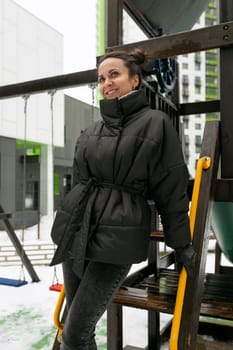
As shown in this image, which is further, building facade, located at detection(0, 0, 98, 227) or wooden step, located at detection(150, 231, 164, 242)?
building facade, located at detection(0, 0, 98, 227)

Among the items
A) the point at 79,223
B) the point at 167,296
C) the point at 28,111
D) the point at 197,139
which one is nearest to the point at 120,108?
the point at 79,223

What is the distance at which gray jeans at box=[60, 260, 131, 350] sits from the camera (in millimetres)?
1245

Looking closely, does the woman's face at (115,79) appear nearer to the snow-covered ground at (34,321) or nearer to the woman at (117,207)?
the woman at (117,207)

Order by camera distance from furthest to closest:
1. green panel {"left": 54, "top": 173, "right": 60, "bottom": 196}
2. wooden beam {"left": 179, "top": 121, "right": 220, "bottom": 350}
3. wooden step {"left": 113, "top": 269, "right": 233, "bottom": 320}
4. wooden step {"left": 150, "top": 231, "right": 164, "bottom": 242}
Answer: green panel {"left": 54, "top": 173, "right": 60, "bottom": 196} < wooden step {"left": 150, "top": 231, "right": 164, "bottom": 242} < wooden step {"left": 113, "top": 269, "right": 233, "bottom": 320} < wooden beam {"left": 179, "top": 121, "right": 220, "bottom": 350}

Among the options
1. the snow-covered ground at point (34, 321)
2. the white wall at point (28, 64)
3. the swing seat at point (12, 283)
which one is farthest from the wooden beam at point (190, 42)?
the white wall at point (28, 64)

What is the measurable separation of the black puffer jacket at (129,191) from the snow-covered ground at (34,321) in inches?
65.3

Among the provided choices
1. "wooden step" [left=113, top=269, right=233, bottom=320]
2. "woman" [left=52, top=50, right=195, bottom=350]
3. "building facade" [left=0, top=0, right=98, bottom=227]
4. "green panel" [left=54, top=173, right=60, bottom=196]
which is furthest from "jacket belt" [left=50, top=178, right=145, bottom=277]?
"green panel" [left=54, top=173, right=60, bottom=196]

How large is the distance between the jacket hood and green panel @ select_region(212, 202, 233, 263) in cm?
166

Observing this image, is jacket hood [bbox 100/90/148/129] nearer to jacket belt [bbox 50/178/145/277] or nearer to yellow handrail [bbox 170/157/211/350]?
jacket belt [bbox 50/178/145/277]

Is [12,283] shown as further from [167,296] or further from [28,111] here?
[28,111]

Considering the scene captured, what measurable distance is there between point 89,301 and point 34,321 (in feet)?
6.98

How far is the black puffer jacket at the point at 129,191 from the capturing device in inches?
47.6

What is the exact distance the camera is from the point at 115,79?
135cm

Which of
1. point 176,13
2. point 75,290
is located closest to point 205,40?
point 75,290
